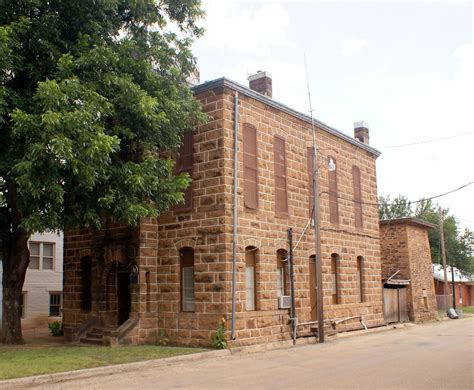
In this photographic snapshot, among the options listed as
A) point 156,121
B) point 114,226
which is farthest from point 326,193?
point 156,121

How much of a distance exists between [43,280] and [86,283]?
972 cm

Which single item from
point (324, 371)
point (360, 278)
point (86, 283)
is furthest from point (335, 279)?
point (324, 371)

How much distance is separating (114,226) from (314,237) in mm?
7437

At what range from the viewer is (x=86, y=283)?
67.9 feet

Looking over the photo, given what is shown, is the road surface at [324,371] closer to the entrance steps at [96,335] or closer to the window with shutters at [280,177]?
the entrance steps at [96,335]

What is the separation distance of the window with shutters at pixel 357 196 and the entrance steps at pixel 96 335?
11.8 m

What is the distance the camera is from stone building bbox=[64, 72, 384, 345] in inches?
670

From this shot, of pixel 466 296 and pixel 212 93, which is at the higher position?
pixel 212 93

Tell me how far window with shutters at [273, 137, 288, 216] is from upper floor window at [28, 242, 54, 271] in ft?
50.3

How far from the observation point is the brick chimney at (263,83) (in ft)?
67.5

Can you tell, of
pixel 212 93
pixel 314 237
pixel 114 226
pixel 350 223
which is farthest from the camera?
pixel 350 223

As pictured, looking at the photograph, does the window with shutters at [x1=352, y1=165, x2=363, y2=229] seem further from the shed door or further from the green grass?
the green grass

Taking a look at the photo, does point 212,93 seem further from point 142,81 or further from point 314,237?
point 314,237

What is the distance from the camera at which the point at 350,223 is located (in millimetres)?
23922
